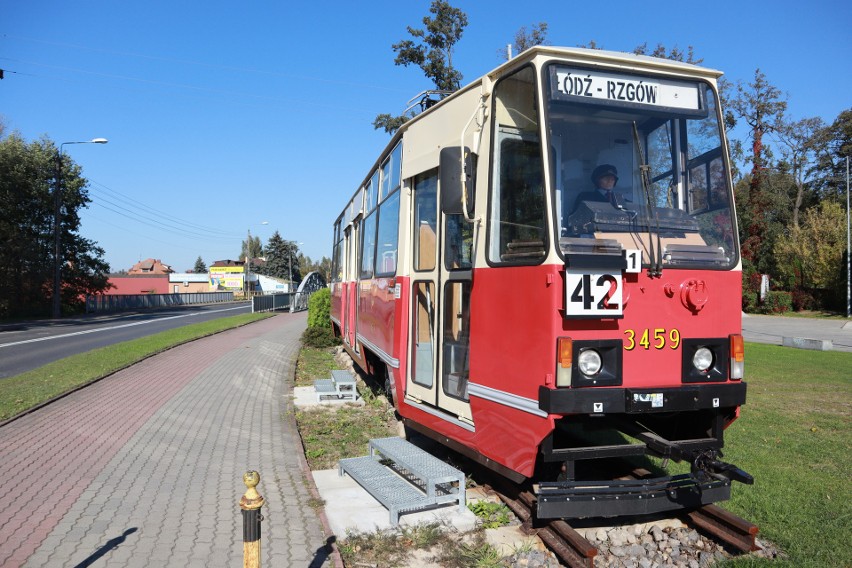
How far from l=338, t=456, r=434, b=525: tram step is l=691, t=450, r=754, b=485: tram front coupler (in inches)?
81.3

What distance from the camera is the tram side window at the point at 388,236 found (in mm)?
7388

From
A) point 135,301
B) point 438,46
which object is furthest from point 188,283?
point 438,46

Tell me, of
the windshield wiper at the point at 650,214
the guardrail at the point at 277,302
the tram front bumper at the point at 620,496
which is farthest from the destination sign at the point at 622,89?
the guardrail at the point at 277,302

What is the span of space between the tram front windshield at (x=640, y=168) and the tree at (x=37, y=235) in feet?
120

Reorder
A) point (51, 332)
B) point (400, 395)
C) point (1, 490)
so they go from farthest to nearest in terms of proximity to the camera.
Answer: point (51, 332) < point (400, 395) < point (1, 490)

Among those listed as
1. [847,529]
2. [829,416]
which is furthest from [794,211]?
[847,529]

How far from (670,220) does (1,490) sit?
6.32m

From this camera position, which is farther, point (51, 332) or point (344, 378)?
point (51, 332)

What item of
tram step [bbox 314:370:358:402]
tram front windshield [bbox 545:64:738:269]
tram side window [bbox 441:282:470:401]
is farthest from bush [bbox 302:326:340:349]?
tram front windshield [bbox 545:64:738:269]

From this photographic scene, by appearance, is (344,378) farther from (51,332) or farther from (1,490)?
(51,332)

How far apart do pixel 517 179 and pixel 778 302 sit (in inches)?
1848

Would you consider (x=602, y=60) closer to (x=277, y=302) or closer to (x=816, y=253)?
(x=277, y=302)

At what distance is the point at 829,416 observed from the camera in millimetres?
9352

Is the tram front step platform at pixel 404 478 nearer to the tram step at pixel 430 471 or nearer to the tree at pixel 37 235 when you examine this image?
the tram step at pixel 430 471
